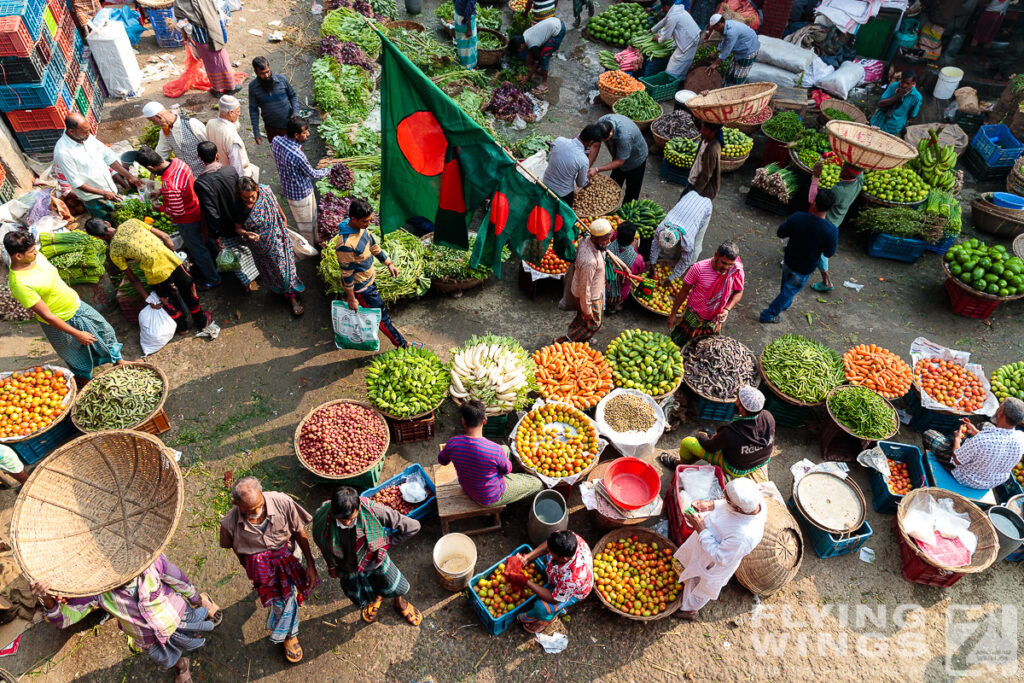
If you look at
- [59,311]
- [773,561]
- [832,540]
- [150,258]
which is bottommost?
[832,540]

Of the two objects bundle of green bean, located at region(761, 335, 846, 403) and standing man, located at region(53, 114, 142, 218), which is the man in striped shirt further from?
bundle of green bean, located at region(761, 335, 846, 403)

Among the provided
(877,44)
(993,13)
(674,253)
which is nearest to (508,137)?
(674,253)

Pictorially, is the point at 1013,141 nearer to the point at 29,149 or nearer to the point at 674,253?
the point at 674,253

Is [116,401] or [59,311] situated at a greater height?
[59,311]

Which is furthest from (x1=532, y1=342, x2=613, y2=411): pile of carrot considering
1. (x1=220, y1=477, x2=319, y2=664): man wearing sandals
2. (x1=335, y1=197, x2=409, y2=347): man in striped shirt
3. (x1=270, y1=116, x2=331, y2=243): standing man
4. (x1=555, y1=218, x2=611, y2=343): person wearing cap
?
(x1=270, y1=116, x2=331, y2=243): standing man

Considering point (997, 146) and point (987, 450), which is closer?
point (987, 450)

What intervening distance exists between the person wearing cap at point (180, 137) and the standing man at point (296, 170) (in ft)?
3.73

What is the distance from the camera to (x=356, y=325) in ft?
22.1

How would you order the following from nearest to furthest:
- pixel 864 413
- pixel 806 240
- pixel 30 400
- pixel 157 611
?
1. pixel 157 611
2. pixel 30 400
3. pixel 864 413
4. pixel 806 240

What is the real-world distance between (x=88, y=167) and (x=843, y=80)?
1221 centimetres

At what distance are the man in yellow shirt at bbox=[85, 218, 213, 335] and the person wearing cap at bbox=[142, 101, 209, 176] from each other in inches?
56.0

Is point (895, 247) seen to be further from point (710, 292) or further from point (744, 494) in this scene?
point (744, 494)

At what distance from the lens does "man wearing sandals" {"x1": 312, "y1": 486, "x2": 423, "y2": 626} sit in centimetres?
432

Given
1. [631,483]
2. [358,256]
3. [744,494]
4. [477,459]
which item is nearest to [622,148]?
[358,256]
